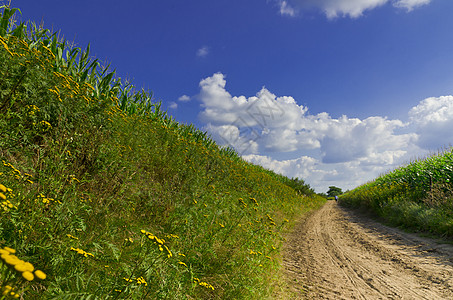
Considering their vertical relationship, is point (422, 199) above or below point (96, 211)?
above

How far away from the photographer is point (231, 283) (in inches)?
136

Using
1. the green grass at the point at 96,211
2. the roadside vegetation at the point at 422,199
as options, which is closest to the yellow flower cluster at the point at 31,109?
the green grass at the point at 96,211

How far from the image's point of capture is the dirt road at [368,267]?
13.6ft

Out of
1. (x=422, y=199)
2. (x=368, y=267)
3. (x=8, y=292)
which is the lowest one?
(x=368, y=267)

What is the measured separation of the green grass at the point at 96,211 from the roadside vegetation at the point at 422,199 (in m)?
6.16

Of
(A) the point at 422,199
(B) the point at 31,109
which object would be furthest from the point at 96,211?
(A) the point at 422,199

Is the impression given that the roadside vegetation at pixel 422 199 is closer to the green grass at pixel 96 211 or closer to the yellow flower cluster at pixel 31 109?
the green grass at pixel 96 211

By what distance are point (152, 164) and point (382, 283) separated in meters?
5.52

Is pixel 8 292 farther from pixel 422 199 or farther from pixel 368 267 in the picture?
pixel 422 199

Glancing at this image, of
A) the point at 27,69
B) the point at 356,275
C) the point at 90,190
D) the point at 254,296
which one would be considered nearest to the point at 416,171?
the point at 356,275

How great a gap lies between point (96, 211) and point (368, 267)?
555 centimetres

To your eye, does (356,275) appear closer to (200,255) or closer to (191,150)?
(200,255)

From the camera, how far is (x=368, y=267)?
5.29 meters

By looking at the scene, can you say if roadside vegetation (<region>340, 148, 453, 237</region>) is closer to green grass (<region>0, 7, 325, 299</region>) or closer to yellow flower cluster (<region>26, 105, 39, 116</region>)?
green grass (<region>0, 7, 325, 299</region>)
